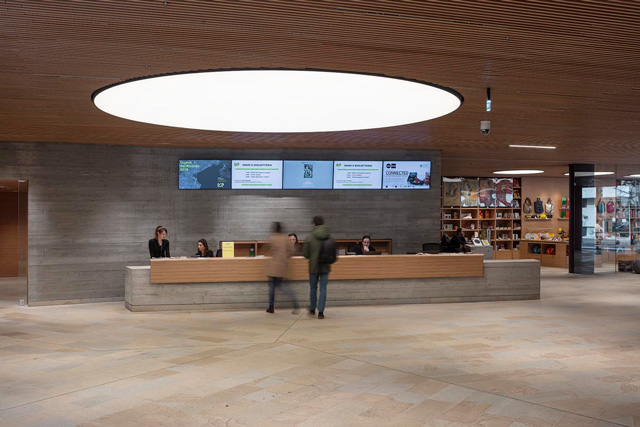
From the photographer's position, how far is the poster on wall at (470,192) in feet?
74.5

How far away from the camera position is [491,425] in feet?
15.8

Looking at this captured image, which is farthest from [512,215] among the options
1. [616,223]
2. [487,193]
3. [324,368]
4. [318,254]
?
[324,368]

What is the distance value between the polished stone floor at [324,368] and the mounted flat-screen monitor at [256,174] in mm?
3675

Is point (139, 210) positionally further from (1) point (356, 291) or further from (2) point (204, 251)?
(1) point (356, 291)

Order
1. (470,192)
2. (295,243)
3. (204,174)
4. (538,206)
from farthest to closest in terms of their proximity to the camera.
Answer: (538,206) → (470,192) → (204,174) → (295,243)


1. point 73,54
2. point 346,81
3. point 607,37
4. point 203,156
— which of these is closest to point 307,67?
point 346,81

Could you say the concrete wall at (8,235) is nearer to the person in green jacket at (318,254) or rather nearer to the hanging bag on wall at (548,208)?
the person in green jacket at (318,254)

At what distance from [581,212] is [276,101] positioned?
12263 millimetres

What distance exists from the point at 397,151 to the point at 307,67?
7787 mm

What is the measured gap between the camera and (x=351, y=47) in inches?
218

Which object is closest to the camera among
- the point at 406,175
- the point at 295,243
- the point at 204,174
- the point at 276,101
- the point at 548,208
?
the point at 276,101

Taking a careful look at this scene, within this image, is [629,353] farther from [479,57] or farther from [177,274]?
[177,274]

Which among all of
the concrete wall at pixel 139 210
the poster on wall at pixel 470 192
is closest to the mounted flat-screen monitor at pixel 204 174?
the concrete wall at pixel 139 210

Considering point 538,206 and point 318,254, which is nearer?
point 318,254
